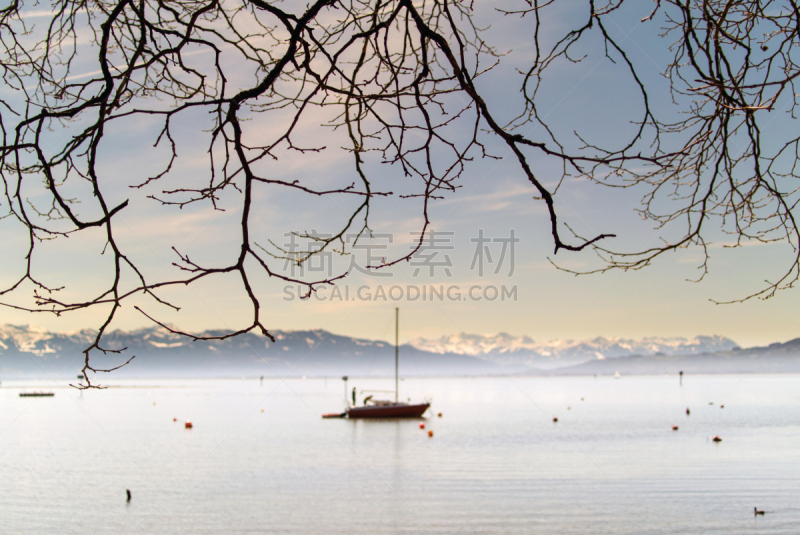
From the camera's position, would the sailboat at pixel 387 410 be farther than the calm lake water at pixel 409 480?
Yes

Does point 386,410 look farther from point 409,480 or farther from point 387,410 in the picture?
point 409,480

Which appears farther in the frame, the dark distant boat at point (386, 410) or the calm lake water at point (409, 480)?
the dark distant boat at point (386, 410)

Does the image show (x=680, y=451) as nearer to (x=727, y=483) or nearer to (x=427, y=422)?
(x=727, y=483)

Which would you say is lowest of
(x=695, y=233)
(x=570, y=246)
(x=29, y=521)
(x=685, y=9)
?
(x=29, y=521)

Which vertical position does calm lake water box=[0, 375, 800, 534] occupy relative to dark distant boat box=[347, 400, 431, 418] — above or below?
below

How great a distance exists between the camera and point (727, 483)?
1995 cm

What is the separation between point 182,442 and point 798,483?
29.3 m

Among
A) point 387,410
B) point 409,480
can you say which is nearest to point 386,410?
point 387,410

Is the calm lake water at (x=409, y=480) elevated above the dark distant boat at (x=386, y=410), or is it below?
below

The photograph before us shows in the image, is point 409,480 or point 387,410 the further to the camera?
point 387,410

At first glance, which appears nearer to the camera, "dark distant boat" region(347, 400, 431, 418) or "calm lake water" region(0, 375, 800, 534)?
"calm lake water" region(0, 375, 800, 534)

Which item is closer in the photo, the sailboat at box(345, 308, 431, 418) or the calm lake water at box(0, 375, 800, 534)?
the calm lake water at box(0, 375, 800, 534)

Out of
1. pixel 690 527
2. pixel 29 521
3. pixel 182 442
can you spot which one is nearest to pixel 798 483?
pixel 690 527

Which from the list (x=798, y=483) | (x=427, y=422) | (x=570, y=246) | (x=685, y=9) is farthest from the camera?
(x=427, y=422)
